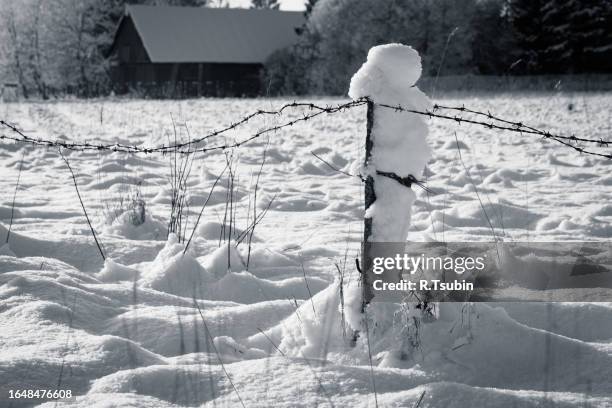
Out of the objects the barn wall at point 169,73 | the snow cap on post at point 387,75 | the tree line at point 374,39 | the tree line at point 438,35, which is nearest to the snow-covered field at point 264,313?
the snow cap on post at point 387,75

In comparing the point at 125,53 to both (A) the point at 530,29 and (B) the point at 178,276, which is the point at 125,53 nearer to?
(A) the point at 530,29

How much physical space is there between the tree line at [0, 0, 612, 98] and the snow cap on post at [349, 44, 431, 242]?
2545 cm

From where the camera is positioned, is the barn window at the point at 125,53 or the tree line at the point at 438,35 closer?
the tree line at the point at 438,35

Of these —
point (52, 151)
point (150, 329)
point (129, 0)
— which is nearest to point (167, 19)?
point (129, 0)

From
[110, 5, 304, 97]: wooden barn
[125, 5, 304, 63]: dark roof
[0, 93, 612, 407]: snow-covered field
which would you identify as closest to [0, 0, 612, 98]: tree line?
[110, 5, 304, 97]: wooden barn

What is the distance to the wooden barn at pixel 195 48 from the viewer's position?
1315 inches

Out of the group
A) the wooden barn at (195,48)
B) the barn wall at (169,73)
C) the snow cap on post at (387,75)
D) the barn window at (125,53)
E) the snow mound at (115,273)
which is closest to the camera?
the snow cap on post at (387,75)

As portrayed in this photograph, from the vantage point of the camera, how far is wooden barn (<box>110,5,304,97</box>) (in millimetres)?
33406

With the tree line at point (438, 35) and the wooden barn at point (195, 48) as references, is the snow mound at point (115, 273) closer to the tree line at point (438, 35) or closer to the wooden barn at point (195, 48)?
the tree line at point (438, 35)

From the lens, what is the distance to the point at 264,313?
2889 mm

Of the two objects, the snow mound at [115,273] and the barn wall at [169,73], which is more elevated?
the barn wall at [169,73]

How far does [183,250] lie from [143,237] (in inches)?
33.8

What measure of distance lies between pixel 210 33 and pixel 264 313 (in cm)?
3460

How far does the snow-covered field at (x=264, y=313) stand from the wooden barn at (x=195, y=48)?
27608mm
